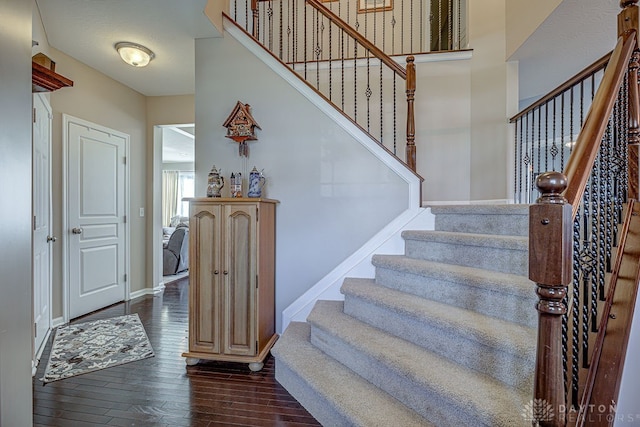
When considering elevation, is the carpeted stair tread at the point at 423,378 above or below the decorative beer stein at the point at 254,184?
below

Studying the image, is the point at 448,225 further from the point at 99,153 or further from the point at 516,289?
the point at 99,153

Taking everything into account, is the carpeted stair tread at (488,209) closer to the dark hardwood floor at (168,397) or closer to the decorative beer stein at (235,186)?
the decorative beer stein at (235,186)

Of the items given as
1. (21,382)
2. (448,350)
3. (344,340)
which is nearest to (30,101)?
(21,382)

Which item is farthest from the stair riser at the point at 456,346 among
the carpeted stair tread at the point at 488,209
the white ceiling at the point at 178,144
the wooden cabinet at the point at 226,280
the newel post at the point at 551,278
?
the white ceiling at the point at 178,144

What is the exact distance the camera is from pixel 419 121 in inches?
143

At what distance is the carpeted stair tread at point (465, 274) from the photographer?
1.57 meters

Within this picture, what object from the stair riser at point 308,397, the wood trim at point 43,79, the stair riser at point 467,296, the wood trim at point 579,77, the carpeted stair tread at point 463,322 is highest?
the wood trim at point 579,77

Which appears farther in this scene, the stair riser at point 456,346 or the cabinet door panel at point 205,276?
the cabinet door panel at point 205,276

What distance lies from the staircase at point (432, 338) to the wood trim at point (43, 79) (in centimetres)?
205

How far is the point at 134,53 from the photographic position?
317 cm

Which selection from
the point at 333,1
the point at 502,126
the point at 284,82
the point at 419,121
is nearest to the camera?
the point at 284,82

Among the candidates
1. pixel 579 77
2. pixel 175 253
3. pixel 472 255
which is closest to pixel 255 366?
pixel 472 255

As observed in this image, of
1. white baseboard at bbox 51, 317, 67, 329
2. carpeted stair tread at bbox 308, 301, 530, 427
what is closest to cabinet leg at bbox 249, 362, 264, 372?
carpeted stair tread at bbox 308, 301, 530, 427

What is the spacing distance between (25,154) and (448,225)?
8.34ft
